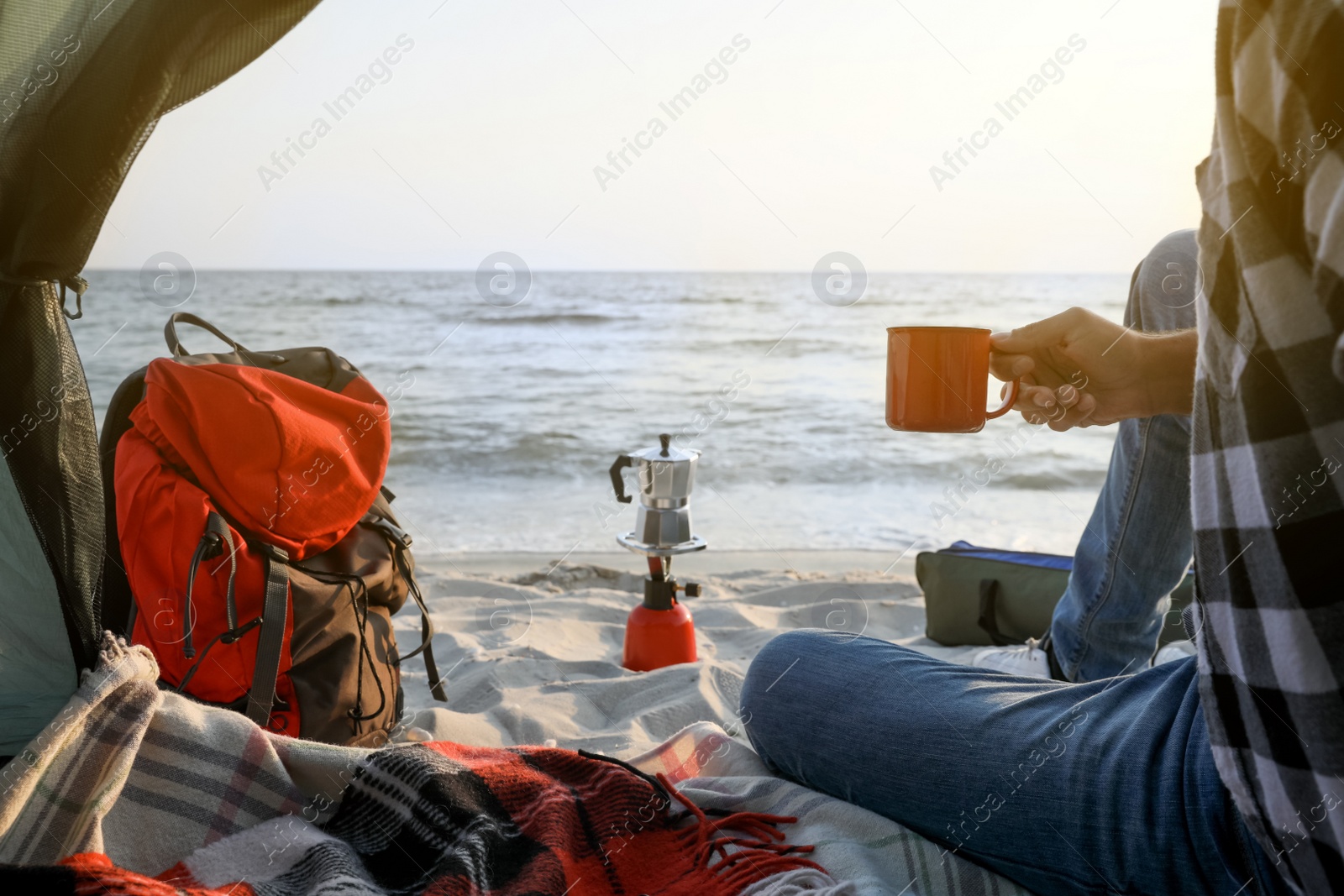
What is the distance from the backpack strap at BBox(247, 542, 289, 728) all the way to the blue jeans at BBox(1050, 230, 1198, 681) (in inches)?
58.5

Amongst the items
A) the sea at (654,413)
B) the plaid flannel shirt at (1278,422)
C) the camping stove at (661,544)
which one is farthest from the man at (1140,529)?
the sea at (654,413)

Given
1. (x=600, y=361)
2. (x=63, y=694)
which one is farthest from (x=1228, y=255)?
(x=600, y=361)

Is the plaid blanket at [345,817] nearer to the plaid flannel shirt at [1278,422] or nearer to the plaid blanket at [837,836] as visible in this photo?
the plaid blanket at [837,836]

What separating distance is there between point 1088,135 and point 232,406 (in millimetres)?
10627

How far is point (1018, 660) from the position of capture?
77.2 inches

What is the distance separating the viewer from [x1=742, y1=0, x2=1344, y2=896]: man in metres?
0.63

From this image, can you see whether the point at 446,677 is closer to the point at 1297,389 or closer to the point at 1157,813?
the point at 1157,813

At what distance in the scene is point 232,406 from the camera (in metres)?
1.63

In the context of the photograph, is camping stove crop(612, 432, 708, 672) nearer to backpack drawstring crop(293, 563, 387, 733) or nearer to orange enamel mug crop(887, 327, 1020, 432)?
backpack drawstring crop(293, 563, 387, 733)

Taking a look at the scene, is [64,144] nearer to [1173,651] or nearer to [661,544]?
[661,544]

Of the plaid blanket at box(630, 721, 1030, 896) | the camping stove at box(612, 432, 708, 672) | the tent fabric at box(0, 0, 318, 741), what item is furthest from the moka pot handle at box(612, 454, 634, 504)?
the tent fabric at box(0, 0, 318, 741)

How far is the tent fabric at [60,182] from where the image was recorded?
1.17m

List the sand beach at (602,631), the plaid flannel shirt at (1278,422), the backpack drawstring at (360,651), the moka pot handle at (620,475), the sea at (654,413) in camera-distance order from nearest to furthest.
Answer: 1. the plaid flannel shirt at (1278,422)
2. the backpack drawstring at (360,651)
3. the sand beach at (602,631)
4. the moka pot handle at (620,475)
5. the sea at (654,413)

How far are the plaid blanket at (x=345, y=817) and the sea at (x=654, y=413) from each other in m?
2.62
